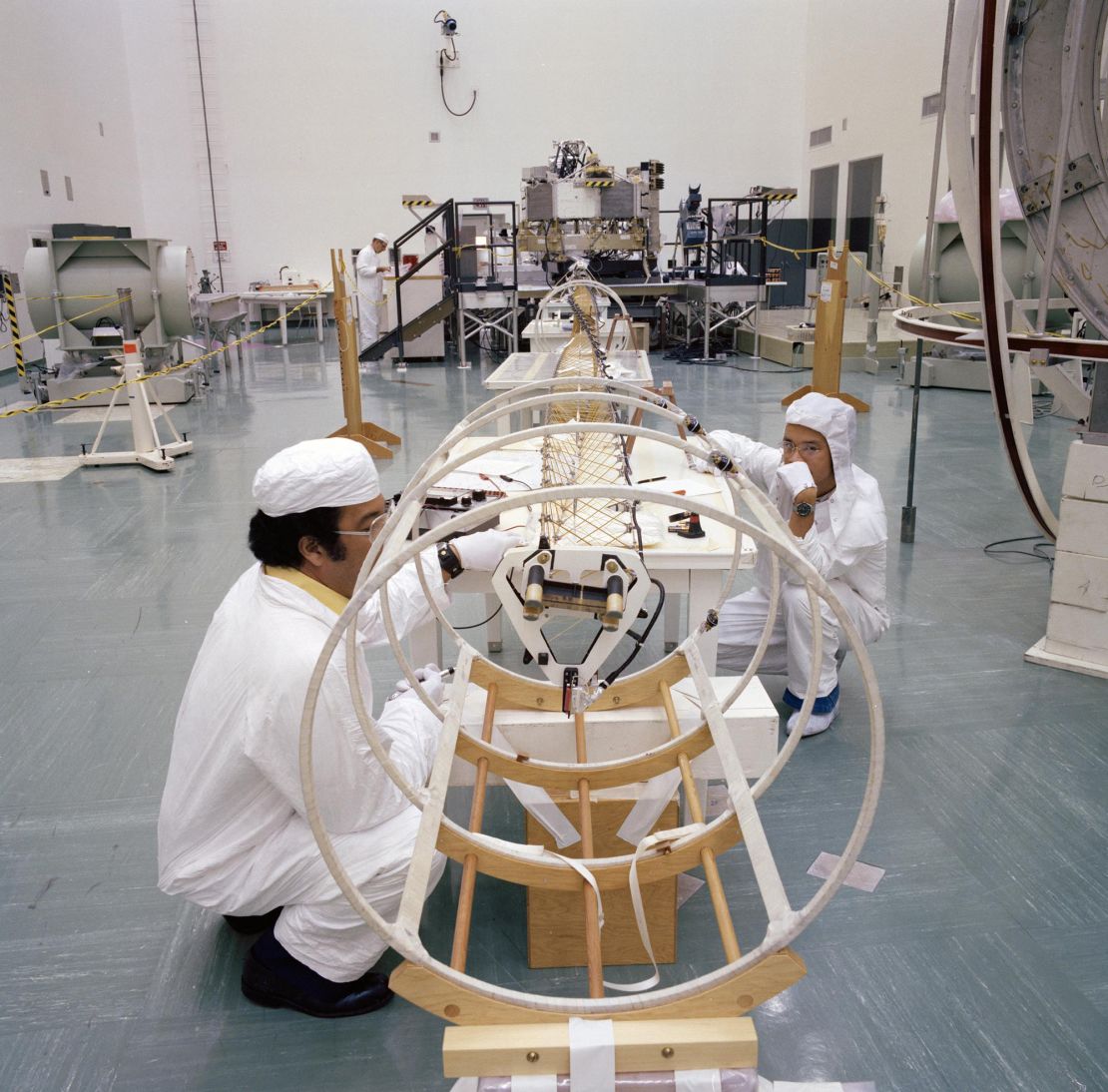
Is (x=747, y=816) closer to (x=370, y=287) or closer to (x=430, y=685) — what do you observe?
(x=430, y=685)

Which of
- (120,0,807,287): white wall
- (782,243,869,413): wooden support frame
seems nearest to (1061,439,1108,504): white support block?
(782,243,869,413): wooden support frame

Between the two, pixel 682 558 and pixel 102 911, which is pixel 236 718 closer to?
pixel 102 911

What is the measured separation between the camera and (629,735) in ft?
6.26

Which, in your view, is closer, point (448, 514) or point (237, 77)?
point (448, 514)

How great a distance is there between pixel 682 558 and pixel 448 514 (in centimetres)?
61

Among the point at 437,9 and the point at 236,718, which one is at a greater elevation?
the point at 437,9

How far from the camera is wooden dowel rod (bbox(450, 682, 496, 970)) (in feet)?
3.77

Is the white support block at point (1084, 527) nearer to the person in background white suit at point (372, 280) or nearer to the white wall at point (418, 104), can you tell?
the person in background white suit at point (372, 280)

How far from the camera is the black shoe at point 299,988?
1804 millimetres

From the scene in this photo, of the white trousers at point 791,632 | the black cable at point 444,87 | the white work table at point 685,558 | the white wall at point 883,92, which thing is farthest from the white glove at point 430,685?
the black cable at point 444,87

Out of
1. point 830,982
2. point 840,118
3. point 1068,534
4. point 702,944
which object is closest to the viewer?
point 830,982

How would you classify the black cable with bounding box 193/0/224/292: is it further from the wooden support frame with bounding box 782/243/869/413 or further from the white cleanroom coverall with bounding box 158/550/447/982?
the white cleanroom coverall with bounding box 158/550/447/982

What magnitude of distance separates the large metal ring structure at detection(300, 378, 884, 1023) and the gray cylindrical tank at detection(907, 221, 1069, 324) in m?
6.06

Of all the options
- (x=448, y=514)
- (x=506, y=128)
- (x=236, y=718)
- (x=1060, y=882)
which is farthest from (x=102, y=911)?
(x=506, y=128)
